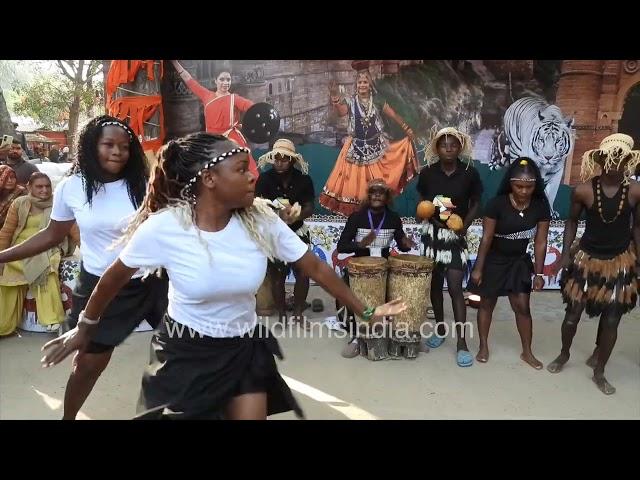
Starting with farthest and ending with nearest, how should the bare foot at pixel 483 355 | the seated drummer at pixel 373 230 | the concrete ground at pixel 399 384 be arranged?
1. the seated drummer at pixel 373 230
2. the bare foot at pixel 483 355
3. the concrete ground at pixel 399 384

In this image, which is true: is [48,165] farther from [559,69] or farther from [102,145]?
[559,69]

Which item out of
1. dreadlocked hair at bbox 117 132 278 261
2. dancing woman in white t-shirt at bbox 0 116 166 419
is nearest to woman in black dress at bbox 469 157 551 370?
dreadlocked hair at bbox 117 132 278 261

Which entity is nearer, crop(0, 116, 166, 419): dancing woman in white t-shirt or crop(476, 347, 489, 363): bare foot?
crop(0, 116, 166, 419): dancing woman in white t-shirt

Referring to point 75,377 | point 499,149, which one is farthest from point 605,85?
point 75,377

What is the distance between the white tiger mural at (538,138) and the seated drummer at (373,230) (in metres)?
2.34

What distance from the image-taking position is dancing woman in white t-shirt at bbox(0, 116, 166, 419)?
2.91 m

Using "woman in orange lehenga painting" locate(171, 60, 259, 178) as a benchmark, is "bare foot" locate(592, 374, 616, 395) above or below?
below

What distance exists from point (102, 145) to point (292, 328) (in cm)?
289

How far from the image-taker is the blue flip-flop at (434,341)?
15.6 feet

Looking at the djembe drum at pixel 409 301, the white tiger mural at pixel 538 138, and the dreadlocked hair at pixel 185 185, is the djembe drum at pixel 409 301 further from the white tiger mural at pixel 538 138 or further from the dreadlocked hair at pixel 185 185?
the white tiger mural at pixel 538 138

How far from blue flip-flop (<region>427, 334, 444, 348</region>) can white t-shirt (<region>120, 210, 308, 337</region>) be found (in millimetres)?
2887

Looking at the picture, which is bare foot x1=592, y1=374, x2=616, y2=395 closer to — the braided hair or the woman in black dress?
the woman in black dress

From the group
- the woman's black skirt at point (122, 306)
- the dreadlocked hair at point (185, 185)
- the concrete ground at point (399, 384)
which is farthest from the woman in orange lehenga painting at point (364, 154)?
the dreadlocked hair at point (185, 185)

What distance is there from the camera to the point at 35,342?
4.75 m
